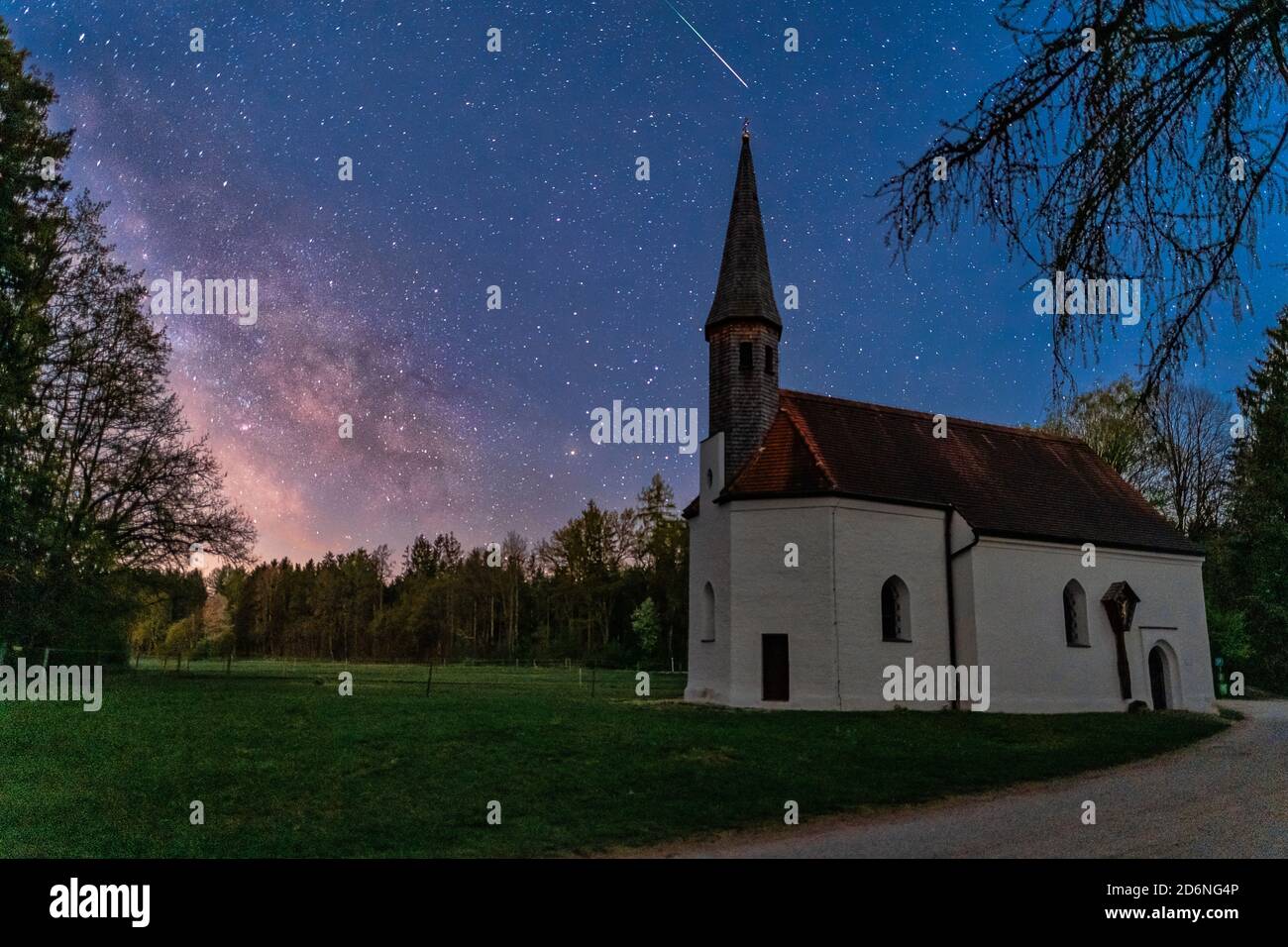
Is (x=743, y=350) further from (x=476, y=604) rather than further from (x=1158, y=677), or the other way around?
(x=476, y=604)

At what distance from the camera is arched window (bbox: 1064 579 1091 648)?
84.9 ft

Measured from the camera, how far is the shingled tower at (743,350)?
26.5 meters

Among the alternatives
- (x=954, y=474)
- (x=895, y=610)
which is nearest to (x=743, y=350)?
(x=954, y=474)

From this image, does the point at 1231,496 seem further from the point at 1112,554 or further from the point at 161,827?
the point at 161,827

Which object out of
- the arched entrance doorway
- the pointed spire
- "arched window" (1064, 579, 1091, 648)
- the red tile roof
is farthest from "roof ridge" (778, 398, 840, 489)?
the arched entrance doorway

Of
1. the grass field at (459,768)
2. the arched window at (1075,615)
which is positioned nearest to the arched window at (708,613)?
the grass field at (459,768)

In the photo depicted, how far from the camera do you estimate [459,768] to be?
1231 centimetres

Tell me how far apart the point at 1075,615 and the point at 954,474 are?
597 cm

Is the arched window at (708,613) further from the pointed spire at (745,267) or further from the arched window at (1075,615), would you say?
the arched window at (1075,615)

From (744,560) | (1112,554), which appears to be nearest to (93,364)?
(744,560)

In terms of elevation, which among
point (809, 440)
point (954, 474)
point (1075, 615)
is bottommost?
point (1075, 615)

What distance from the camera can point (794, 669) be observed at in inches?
901

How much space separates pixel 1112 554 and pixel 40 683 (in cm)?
3351

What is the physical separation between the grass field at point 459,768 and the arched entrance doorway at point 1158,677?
5.71 metres
